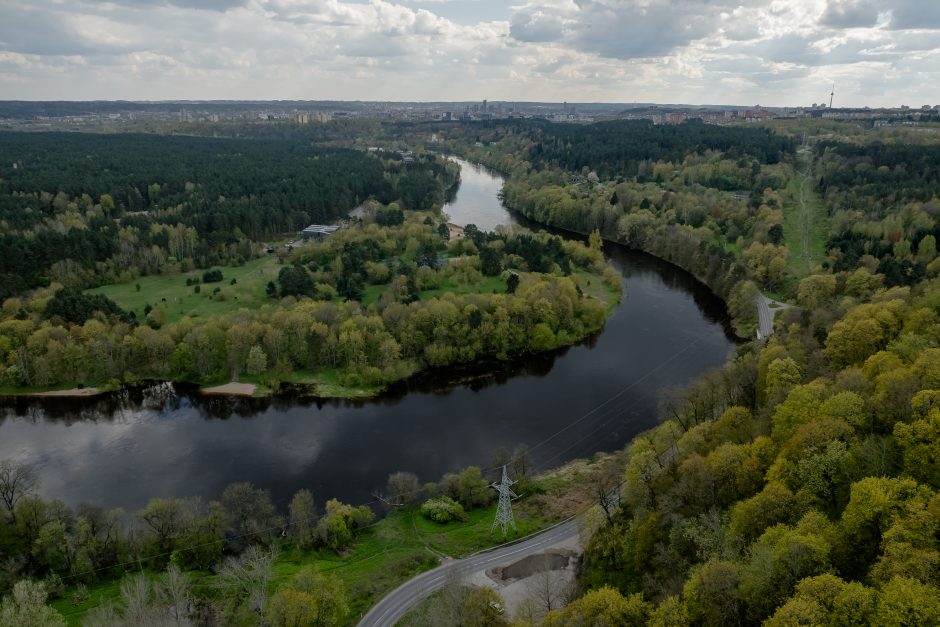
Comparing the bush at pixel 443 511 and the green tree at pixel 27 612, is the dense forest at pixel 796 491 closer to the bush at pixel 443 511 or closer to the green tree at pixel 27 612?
the bush at pixel 443 511

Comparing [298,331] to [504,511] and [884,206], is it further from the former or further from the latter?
[884,206]

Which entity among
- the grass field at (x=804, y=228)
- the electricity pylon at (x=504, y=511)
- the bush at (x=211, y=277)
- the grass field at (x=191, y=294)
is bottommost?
the electricity pylon at (x=504, y=511)

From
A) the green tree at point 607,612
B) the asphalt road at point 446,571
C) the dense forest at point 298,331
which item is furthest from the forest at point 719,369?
the asphalt road at point 446,571

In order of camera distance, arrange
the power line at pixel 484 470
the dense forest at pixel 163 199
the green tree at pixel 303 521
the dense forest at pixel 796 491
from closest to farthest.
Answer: the dense forest at pixel 796 491 < the power line at pixel 484 470 < the green tree at pixel 303 521 < the dense forest at pixel 163 199

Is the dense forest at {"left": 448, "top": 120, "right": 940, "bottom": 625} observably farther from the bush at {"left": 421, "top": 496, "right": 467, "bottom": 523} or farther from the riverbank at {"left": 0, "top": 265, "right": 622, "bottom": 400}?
the riverbank at {"left": 0, "top": 265, "right": 622, "bottom": 400}

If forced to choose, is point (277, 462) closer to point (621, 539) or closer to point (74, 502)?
point (74, 502)

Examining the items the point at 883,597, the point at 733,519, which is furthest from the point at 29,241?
the point at 883,597

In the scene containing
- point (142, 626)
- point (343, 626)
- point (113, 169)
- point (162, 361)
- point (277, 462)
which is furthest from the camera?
point (113, 169)
